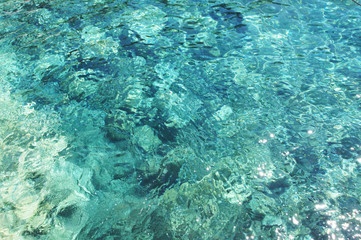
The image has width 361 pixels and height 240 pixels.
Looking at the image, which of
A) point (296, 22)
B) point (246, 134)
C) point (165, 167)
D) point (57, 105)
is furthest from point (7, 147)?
point (296, 22)

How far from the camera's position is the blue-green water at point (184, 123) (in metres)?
1.95

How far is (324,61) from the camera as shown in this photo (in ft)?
11.0

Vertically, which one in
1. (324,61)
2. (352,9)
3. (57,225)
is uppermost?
(352,9)

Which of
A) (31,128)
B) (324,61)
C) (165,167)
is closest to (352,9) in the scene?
(324,61)

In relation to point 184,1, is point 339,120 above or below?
below

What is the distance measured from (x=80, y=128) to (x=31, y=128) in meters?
0.53

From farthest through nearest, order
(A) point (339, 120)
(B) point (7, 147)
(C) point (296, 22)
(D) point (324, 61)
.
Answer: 1. (C) point (296, 22)
2. (D) point (324, 61)
3. (A) point (339, 120)
4. (B) point (7, 147)

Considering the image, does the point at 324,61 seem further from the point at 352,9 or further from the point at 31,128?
the point at 31,128

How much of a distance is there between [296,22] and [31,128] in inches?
164

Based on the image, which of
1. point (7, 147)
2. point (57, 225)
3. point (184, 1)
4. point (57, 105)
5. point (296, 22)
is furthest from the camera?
point (184, 1)

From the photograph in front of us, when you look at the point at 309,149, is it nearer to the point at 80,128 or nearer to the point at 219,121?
the point at 219,121

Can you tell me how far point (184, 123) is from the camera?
269cm

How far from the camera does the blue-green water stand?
6.40 feet

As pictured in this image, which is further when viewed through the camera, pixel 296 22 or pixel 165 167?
pixel 296 22
